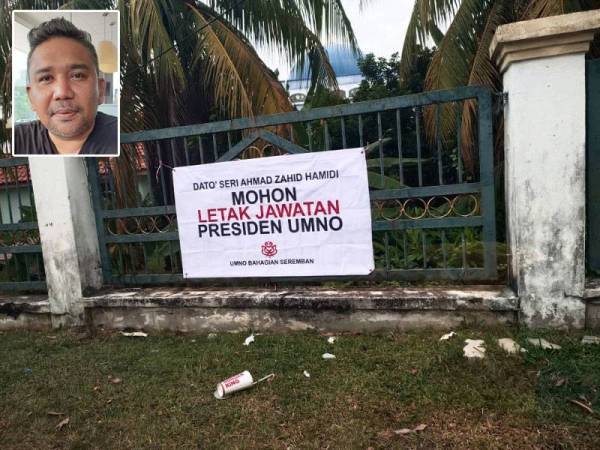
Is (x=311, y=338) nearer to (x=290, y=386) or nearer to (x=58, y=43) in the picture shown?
(x=290, y=386)

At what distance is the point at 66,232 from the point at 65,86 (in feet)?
5.04

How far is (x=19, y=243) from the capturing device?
427cm

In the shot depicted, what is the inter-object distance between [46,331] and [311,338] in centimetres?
239

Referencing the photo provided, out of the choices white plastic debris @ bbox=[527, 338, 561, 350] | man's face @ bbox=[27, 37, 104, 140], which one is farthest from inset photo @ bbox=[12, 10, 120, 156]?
white plastic debris @ bbox=[527, 338, 561, 350]

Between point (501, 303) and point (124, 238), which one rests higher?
point (124, 238)

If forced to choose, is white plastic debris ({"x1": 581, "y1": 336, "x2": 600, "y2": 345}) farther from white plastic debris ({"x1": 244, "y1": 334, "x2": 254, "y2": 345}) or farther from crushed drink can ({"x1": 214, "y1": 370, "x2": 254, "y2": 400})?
white plastic debris ({"x1": 244, "y1": 334, "x2": 254, "y2": 345})

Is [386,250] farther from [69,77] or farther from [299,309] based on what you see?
[69,77]

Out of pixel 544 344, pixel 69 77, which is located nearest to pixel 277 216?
pixel 69 77

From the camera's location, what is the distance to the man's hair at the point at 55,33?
246 centimetres

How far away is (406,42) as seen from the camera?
684 centimetres

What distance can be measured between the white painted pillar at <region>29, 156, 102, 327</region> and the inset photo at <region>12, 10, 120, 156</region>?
3.48 ft

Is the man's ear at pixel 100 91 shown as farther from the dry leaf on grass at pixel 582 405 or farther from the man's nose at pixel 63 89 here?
the dry leaf on grass at pixel 582 405

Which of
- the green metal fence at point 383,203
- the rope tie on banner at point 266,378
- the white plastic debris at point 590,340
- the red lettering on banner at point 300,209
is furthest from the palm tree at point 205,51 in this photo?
the white plastic debris at point 590,340

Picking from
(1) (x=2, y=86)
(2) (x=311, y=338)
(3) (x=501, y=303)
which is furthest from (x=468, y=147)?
(1) (x=2, y=86)
